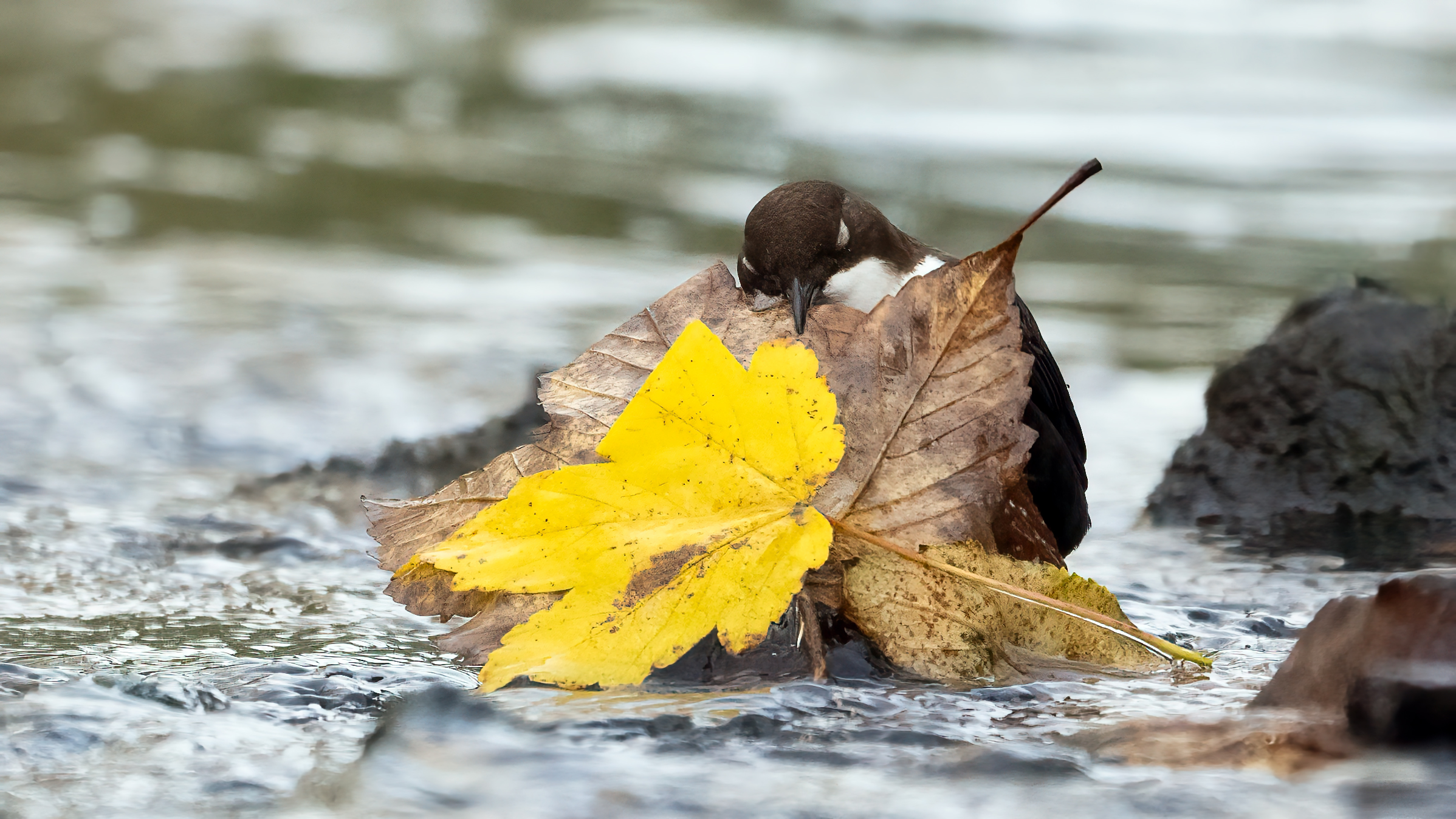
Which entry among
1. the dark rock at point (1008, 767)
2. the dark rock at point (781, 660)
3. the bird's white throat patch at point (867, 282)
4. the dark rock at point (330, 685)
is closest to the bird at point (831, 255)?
the bird's white throat patch at point (867, 282)

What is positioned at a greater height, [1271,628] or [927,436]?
[927,436]

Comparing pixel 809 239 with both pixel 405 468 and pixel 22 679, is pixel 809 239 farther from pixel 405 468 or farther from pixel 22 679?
pixel 22 679

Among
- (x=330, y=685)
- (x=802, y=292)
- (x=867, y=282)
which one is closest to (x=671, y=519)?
(x=330, y=685)

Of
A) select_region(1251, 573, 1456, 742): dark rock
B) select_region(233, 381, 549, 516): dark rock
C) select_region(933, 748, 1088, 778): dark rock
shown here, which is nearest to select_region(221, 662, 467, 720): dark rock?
select_region(933, 748, 1088, 778): dark rock

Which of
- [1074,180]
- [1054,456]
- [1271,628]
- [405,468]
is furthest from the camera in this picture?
[405,468]

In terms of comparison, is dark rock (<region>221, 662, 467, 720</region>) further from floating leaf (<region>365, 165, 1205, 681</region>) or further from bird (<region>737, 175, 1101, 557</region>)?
bird (<region>737, 175, 1101, 557</region>)
